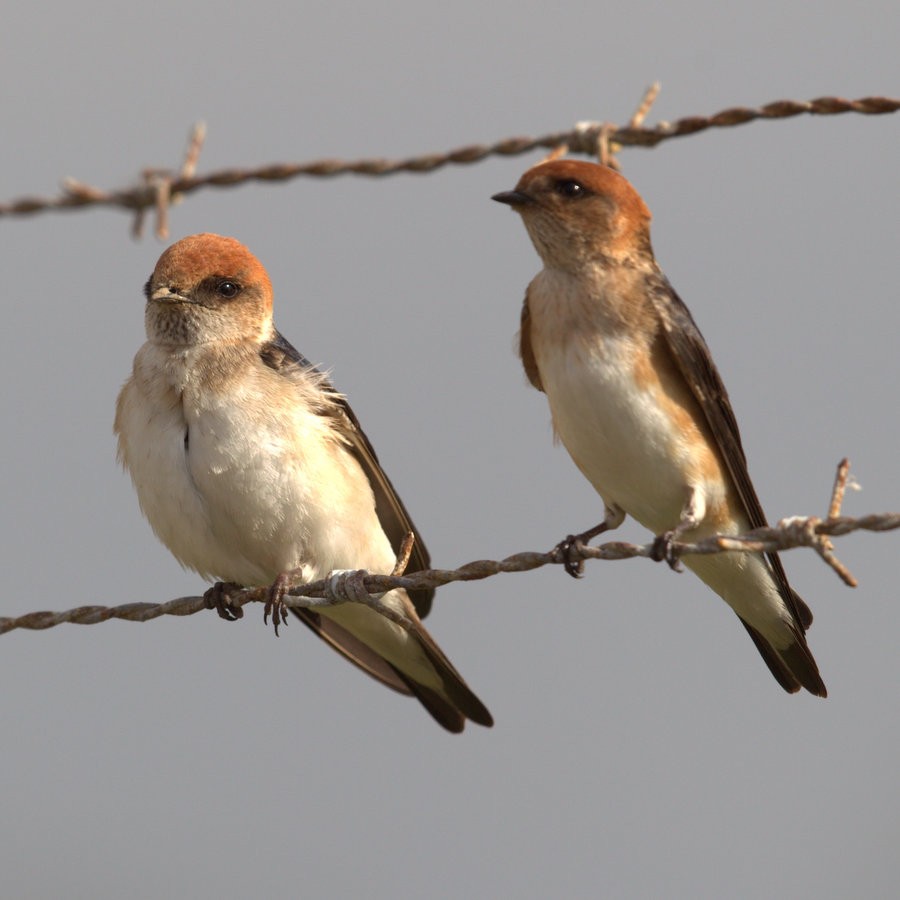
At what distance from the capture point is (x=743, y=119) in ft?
13.7

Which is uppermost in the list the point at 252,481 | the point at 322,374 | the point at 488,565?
the point at 322,374

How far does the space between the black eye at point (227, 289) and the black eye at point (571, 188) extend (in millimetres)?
1273

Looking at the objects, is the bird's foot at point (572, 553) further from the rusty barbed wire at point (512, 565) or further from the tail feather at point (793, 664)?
the tail feather at point (793, 664)

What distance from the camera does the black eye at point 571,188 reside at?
5234mm

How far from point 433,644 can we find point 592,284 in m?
1.56

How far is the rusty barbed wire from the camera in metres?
3.39

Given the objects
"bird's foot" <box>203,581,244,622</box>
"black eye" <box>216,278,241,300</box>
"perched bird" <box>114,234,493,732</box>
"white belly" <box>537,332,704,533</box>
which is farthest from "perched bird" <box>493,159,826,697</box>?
"bird's foot" <box>203,581,244,622</box>

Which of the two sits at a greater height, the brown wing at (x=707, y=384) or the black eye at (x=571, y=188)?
the black eye at (x=571, y=188)

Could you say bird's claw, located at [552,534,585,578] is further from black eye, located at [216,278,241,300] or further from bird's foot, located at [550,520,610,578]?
black eye, located at [216,278,241,300]

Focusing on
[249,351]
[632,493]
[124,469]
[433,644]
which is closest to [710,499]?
[632,493]

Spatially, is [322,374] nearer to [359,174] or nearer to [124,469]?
[124,469]

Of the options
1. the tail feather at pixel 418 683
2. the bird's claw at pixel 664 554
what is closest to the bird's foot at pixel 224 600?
the tail feather at pixel 418 683

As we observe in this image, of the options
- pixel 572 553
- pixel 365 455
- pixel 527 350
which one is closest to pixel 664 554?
pixel 572 553

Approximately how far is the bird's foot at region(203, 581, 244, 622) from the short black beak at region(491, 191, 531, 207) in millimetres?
1675
